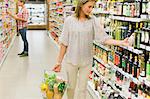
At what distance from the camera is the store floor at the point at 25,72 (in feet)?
19.8

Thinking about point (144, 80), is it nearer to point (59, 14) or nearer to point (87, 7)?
point (87, 7)

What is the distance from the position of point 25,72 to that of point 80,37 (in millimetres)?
4318

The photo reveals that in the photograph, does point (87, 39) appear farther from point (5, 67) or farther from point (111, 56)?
point (5, 67)

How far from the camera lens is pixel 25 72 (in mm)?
7914

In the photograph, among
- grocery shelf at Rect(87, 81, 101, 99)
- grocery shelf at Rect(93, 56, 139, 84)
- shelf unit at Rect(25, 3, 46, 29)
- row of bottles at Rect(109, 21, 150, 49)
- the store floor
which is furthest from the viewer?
shelf unit at Rect(25, 3, 46, 29)

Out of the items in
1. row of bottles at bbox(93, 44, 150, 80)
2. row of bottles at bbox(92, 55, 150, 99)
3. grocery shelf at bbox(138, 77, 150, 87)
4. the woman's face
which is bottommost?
row of bottles at bbox(92, 55, 150, 99)

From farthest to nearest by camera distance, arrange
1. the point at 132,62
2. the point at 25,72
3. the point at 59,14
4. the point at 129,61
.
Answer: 1. the point at 59,14
2. the point at 25,72
3. the point at 129,61
4. the point at 132,62

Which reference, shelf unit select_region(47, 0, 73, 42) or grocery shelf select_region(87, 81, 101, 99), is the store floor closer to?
grocery shelf select_region(87, 81, 101, 99)

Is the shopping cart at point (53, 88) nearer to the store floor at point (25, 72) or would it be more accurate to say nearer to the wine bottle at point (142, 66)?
the wine bottle at point (142, 66)

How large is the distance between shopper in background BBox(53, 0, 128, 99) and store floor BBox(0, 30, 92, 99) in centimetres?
168

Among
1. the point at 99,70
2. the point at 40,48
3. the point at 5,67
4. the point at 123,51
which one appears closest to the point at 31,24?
the point at 40,48

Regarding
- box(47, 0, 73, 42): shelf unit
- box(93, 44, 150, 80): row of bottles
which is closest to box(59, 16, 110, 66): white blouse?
box(93, 44, 150, 80): row of bottles

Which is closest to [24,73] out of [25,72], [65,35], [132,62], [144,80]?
[25,72]

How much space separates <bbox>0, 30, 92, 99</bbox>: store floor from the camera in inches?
237
